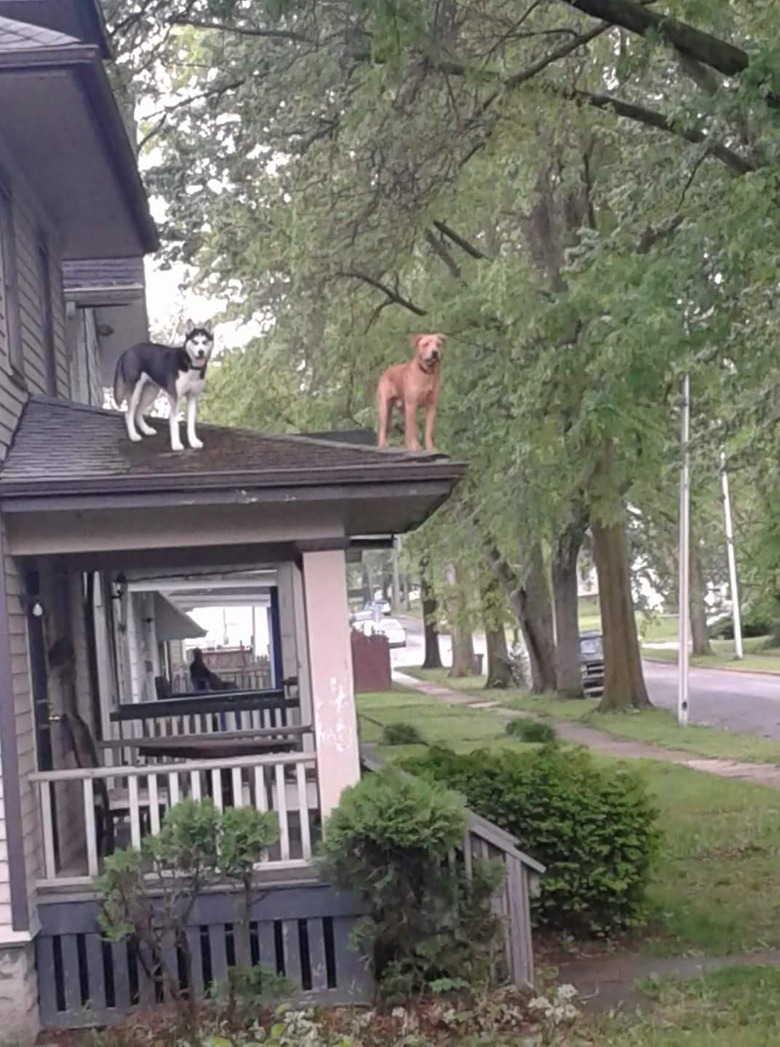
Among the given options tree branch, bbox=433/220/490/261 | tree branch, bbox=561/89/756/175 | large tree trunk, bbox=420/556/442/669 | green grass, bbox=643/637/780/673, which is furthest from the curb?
tree branch, bbox=561/89/756/175

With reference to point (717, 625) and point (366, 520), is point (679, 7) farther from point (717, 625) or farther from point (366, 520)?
point (717, 625)

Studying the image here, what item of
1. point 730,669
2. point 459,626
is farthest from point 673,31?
point 730,669

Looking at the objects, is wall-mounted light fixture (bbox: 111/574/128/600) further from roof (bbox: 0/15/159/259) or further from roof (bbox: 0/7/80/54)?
roof (bbox: 0/7/80/54)

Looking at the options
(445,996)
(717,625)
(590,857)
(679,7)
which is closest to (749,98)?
(679,7)

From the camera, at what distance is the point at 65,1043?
759cm

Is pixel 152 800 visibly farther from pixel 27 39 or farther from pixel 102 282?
pixel 102 282

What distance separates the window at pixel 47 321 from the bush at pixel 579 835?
411 centimetres

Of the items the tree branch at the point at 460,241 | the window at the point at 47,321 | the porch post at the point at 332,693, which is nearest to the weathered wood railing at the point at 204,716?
the window at the point at 47,321

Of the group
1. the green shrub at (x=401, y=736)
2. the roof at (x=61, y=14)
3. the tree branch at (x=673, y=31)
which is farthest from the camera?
the green shrub at (x=401, y=736)

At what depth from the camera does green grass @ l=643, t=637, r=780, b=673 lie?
4331cm

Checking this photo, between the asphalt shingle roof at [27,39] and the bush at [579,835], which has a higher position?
the asphalt shingle roof at [27,39]

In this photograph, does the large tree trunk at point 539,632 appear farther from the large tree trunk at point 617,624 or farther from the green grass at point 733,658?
the green grass at point 733,658

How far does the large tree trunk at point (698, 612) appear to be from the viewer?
47.0m

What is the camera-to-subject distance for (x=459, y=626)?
41000 millimetres
